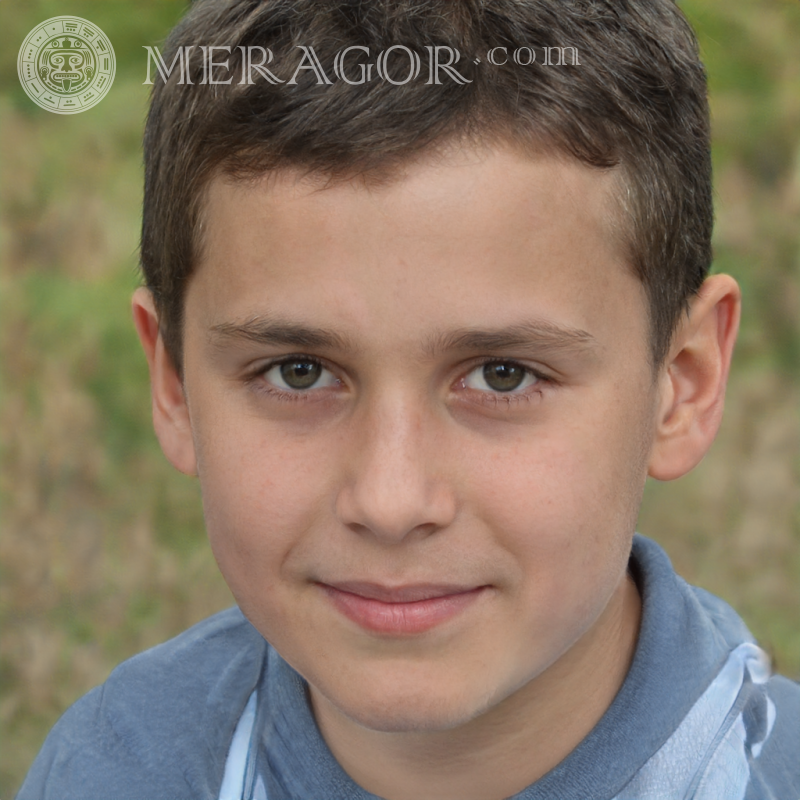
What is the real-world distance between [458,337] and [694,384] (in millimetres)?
442

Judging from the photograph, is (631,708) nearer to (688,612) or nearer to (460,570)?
(688,612)

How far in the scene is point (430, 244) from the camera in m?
1.11

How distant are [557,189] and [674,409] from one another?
386 mm

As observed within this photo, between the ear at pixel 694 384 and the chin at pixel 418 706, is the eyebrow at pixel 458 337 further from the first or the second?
the chin at pixel 418 706

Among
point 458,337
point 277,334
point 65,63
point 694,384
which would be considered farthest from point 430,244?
point 65,63

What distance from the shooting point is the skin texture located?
1.13m

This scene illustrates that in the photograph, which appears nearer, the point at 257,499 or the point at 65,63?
the point at 257,499

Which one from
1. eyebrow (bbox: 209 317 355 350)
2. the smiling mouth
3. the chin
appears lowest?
the chin

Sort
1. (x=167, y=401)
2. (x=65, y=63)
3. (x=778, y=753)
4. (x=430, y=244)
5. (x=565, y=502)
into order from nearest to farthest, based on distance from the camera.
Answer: (x=430, y=244), (x=565, y=502), (x=778, y=753), (x=167, y=401), (x=65, y=63)

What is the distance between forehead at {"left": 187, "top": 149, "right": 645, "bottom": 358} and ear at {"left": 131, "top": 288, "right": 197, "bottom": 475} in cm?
32

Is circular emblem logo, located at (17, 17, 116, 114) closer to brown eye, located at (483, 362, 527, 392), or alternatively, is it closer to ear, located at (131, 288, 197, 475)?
ear, located at (131, 288, 197, 475)

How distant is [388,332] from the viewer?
1130 millimetres

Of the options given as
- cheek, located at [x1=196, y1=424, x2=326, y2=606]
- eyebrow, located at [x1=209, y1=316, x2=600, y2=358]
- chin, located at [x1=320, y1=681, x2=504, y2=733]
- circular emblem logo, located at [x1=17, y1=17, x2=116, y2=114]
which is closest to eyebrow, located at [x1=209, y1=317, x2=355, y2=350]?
eyebrow, located at [x1=209, y1=316, x2=600, y2=358]

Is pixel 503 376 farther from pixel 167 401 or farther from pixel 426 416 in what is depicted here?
pixel 167 401
